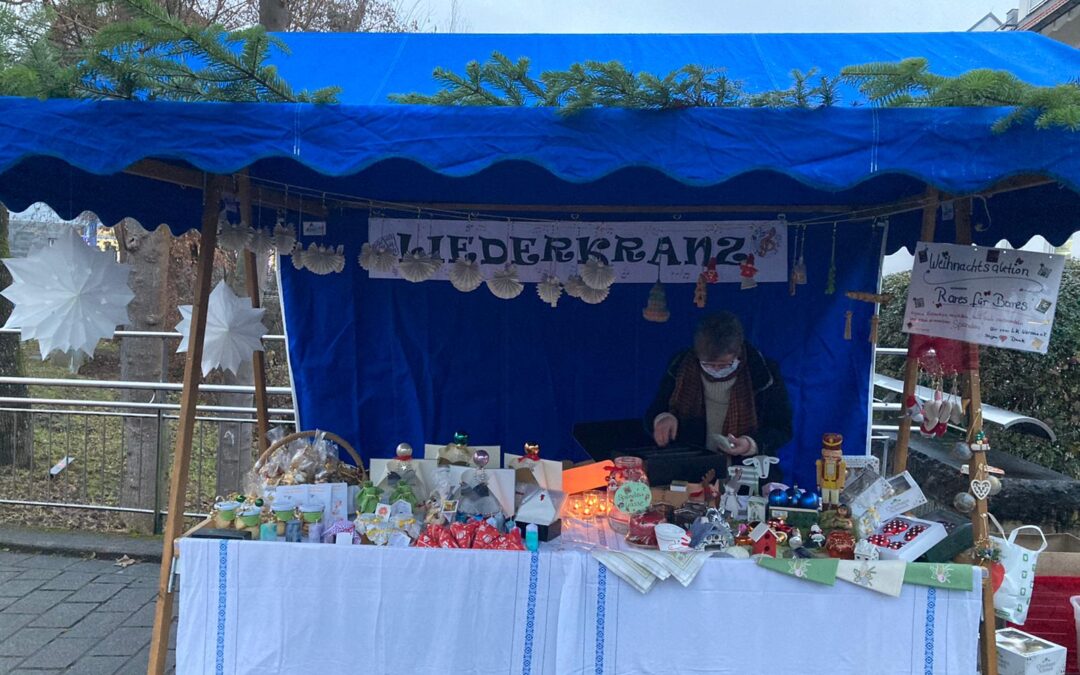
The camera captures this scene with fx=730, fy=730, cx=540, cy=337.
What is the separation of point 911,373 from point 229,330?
140 inches

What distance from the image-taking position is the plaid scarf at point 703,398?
→ 3.78 m

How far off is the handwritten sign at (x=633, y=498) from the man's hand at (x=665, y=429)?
0.74m

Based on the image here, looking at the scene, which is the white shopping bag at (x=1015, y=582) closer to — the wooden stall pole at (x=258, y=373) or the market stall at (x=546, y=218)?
the market stall at (x=546, y=218)

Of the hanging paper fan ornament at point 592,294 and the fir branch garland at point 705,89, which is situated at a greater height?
the fir branch garland at point 705,89

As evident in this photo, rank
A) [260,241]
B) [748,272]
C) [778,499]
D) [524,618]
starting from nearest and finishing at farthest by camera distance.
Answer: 1. [524,618]
2. [778,499]
3. [260,241]
4. [748,272]

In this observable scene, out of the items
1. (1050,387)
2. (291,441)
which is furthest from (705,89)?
(1050,387)

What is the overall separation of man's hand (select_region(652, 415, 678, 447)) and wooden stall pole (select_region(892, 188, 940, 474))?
1125mm

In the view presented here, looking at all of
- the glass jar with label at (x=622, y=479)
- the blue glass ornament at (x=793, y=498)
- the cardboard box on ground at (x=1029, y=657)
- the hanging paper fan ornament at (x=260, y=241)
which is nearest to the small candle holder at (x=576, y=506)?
the glass jar with label at (x=622, y=479)

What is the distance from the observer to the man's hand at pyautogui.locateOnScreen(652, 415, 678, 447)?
3.79 metres

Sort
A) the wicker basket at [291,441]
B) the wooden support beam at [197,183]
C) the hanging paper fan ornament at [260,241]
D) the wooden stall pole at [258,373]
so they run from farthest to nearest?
the wooden stall pole at [258,373]
the hanging paper fan ornament at [260,241]
the wicker basket at [291,441]
the wooden support beam at [197,183]

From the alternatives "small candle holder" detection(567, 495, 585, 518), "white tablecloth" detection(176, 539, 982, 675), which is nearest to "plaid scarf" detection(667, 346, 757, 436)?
"small candle holder" detection(567, 495, 585, 518)

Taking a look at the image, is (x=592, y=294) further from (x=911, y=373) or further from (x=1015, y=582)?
(x=1015, y=582)

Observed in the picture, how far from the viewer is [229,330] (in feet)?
13.0

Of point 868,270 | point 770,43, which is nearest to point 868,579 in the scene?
point 868,270
